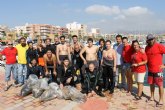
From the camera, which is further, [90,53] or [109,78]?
[90,53]

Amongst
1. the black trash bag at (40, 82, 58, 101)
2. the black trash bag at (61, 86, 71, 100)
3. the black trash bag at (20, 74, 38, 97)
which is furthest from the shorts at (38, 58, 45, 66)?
the black trash bag at (61, 86, 71, 100)

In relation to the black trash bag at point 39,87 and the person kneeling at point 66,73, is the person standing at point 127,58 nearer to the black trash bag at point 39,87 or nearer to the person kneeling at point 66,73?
the person kneeling at point 66,73

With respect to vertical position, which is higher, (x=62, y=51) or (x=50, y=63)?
(x=62, y=51)

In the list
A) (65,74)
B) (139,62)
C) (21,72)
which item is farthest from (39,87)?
(139,62)

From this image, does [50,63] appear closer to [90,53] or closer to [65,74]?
[65,74]

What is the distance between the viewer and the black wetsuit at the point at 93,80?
7.79m

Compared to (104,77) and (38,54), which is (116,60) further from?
(38,54)

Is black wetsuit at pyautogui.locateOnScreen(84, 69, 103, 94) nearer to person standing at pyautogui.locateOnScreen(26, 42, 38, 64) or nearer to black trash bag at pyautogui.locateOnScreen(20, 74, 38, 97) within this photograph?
black trash bag at pyautogui.locateOnScreen(20, 74, 38, 97)

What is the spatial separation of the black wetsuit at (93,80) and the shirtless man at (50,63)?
1393mm

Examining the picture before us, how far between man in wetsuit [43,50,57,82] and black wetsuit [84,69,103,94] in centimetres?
137

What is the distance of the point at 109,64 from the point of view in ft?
26.5

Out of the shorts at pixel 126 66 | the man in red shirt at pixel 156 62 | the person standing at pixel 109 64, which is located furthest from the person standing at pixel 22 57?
the man in red shirt at pixel 156 62

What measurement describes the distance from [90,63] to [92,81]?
2.05 feet

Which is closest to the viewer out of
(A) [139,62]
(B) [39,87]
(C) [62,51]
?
(A) [139,62]
